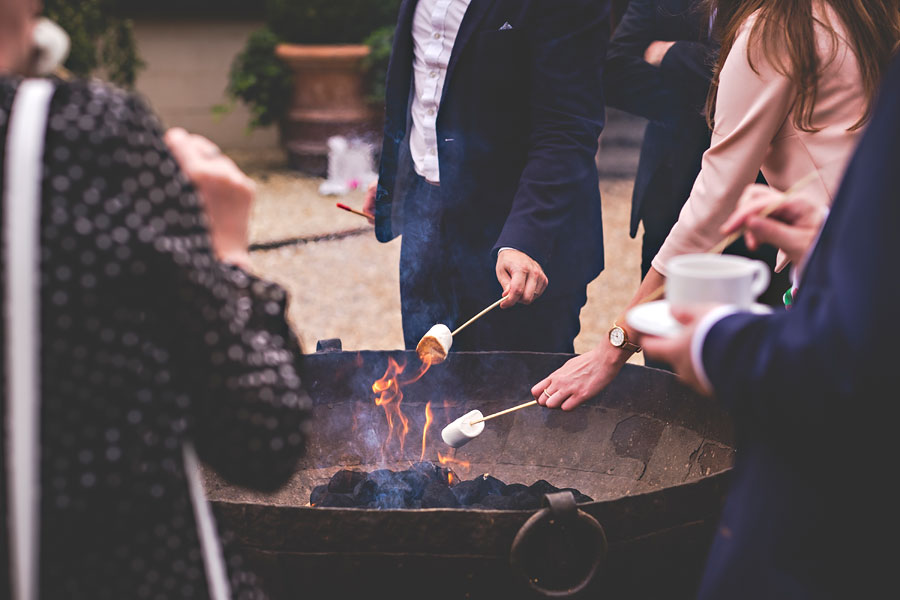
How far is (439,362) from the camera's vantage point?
2.55 m

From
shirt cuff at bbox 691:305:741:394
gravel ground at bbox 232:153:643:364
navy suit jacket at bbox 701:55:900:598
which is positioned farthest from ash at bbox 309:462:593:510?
gravel ground at bbox 232:153:643:364

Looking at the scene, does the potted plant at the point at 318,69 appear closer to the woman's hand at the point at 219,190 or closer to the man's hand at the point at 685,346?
the woman's hand at the point at 219,190

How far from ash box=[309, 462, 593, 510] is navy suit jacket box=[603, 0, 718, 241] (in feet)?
4.44

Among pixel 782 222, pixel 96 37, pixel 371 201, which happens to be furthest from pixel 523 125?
pixel 96 37

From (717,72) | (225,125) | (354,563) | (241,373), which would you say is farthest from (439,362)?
(225,125)

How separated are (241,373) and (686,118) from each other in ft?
7.87

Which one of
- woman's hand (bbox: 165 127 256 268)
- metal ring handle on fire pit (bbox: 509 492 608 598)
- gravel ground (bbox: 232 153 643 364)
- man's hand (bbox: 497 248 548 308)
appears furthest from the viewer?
gravel ground (bbox: 232 153 643 364)

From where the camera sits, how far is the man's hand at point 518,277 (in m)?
2.33

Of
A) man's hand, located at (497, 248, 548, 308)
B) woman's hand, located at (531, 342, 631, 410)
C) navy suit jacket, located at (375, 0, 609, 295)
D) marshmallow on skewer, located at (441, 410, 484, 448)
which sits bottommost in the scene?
marshmallow on skewer, located at (441, 410, 484, 448)

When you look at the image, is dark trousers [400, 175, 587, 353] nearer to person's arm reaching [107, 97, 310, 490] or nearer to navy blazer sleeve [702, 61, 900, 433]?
person's arm reaching [107, 97, 310, 490]

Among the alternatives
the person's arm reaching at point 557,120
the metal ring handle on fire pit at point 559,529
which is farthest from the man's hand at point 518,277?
the metal ring handle on fire pit at point 559,529

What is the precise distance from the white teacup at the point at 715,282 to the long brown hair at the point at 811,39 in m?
0.81

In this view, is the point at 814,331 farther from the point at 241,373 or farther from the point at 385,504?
the point at 385,504

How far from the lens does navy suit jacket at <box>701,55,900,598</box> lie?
0.84 meters
